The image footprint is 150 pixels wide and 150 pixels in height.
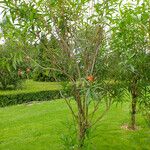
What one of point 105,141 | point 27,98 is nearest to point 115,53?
point 105,141

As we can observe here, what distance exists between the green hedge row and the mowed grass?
4731 mm

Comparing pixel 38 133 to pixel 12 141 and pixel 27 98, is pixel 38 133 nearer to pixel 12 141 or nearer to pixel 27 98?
pixel 12 141

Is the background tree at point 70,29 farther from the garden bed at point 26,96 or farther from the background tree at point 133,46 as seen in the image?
the garden bed at point 26,96

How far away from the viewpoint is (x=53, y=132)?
9508 mm

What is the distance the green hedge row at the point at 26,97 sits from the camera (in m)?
17.8

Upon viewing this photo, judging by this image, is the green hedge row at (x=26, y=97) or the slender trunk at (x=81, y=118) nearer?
the slender trunk at (x=81, y=118)

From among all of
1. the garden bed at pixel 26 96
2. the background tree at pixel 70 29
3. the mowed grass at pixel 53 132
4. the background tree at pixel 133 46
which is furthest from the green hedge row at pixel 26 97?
the background tree at pixel 70 29

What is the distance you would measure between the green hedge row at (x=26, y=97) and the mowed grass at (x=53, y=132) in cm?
473

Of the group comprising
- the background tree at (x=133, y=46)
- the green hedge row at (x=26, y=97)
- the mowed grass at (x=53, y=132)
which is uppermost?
the background tree at (x=133, y=46)

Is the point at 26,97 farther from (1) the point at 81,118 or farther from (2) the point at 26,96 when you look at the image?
(1) the point at 81,118

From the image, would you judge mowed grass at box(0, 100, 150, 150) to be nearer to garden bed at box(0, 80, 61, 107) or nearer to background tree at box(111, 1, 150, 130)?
background tree at box(111, 1, 150, 130)

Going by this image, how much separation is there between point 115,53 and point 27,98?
13.1 m

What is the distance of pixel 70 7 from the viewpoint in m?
5.57

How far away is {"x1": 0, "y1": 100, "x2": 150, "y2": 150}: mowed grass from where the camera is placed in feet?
27.3
